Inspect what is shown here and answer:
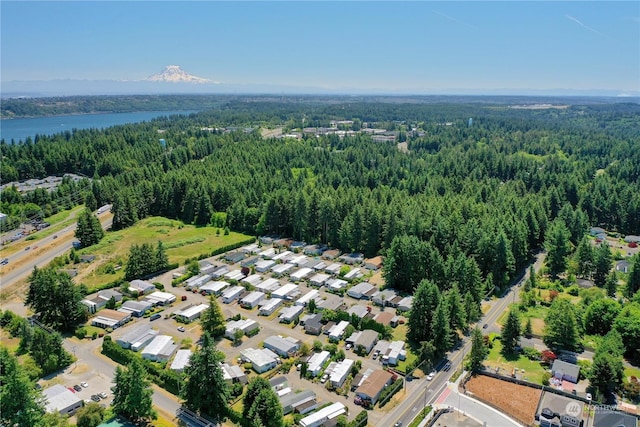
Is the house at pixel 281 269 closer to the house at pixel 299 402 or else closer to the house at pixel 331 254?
the house at pixel 331 254

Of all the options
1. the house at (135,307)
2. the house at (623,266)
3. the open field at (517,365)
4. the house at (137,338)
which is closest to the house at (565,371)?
the open field at (517,365)

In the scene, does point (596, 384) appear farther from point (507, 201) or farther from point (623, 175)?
point (623, 175)

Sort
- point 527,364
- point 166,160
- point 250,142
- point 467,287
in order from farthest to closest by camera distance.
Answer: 1. point 250,142
2. point 166,160
3. point 467,287
4. point 527,364

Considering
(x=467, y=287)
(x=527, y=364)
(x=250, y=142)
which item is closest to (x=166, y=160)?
(x=250, y=142)

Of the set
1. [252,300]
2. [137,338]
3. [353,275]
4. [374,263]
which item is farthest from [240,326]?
[374,263]

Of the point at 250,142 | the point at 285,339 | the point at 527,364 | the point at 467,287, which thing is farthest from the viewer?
the point at 250,142

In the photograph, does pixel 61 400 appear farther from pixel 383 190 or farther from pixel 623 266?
pixel 623 266
